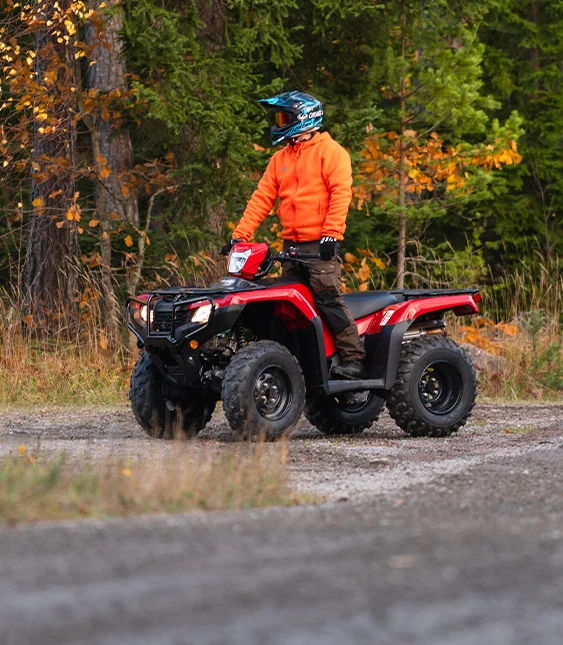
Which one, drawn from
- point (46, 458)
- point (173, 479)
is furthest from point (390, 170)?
point (173, 479)

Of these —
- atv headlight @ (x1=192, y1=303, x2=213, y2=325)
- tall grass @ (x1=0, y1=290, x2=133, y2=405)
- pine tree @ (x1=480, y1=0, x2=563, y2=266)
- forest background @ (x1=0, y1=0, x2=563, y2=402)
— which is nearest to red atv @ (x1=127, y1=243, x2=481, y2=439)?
atv headlight @ (x1=192, y1=303, x2=213, y2=325)

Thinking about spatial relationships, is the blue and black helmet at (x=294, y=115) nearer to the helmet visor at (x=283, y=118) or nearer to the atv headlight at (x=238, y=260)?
the helmet visor at (x=283, y=118)

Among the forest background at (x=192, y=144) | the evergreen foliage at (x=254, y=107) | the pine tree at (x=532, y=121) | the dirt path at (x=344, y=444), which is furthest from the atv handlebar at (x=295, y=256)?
the pine tree at (x=532, y=121)

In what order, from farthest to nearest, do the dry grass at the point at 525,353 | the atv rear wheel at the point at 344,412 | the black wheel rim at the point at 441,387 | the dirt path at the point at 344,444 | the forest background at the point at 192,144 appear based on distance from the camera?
1. the forest background at the point at 192,144
2. the dry grass at the point at 525,353
3. the atv rear wheel at the point at 344,412
4. the black wheel rim at the point at 441,387
5. the dirt path at the point at 344,444

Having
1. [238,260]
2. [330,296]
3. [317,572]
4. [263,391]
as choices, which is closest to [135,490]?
[317,572]

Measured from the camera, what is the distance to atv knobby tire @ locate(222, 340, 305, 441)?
31.6ft

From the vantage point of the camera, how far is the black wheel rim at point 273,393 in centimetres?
983

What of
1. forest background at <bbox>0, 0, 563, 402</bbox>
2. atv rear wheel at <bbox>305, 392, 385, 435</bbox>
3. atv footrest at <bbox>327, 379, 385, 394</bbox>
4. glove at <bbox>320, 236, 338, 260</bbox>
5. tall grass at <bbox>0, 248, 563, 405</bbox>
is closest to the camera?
glove at <bbox>320, 236, 338, 260</bbox>

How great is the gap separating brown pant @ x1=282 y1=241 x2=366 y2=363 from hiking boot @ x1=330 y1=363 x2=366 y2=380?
0.04m

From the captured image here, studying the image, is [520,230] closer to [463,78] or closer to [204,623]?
[463,78]

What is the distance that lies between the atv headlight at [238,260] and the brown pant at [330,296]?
386 mm

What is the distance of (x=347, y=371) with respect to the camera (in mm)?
10500

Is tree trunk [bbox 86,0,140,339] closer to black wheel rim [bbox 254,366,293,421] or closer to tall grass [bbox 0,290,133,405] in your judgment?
tall grass [bbox 0,290,133,405]

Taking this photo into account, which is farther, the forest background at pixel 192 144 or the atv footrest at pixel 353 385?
the forest background at pixel 192 144
